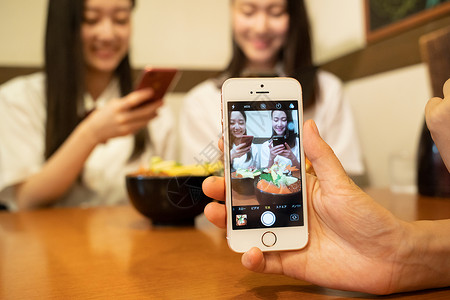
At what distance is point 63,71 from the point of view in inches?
56.8

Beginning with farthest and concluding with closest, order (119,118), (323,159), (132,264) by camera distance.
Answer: (119,118)
(132,264)
(323,159)

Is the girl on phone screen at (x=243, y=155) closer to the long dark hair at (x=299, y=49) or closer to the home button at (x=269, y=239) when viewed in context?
the home button at (x=269, y=239)

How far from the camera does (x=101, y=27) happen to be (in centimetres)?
147

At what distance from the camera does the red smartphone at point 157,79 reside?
998mm

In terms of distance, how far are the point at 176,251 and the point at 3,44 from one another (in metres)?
1.63

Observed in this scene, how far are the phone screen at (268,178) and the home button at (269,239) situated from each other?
0.03ft

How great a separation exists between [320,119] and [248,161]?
1.19 meters

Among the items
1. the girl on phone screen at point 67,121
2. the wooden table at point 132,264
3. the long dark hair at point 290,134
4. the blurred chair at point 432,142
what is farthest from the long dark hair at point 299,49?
the long dark hair at point 290,134

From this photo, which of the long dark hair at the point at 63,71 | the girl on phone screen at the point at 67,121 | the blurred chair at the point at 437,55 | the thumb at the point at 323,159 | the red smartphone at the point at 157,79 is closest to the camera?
the thumb at the point at 323,159

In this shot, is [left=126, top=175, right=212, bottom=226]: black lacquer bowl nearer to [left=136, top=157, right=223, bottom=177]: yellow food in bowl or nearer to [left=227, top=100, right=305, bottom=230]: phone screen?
[left=136, top=157, right=223, bottom=177]: yellow food in bowl

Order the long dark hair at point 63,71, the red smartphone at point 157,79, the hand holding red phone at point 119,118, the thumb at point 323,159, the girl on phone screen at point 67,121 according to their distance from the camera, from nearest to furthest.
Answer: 1. the thumb at point 323,159
2. the red smartphone at point 157,79
3. the hand holding red phone at point 119,118
4. the girl on phone screen at point 67,121
5. the long dark hair at point 63,71

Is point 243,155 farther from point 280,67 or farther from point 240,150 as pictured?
point 280,67

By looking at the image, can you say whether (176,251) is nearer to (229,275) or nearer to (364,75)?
(229,275)

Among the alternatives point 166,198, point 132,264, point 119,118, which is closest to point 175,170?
point 166,198
